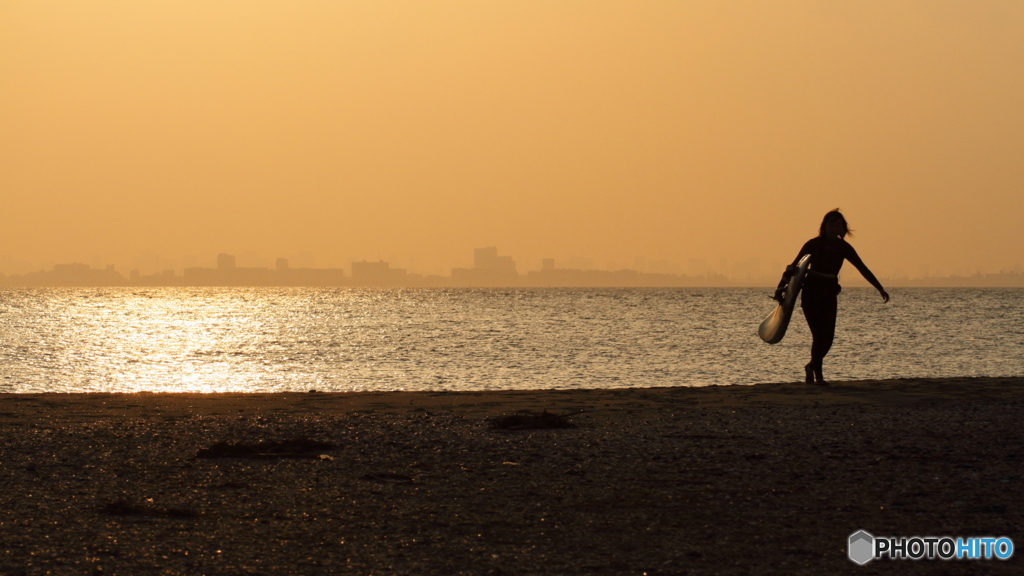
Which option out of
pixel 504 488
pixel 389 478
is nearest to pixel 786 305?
pixel 504 488

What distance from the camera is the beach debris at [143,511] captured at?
249 inches

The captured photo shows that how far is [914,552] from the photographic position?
538cm

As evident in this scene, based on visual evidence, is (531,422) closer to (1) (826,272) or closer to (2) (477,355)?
(1) (826,272)

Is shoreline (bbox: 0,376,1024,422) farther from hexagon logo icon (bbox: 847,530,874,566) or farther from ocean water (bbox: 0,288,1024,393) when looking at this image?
ocean water (bbox: 0,288,1024,393)

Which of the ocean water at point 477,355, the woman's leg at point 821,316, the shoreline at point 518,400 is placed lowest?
the ocean water at point 477,355

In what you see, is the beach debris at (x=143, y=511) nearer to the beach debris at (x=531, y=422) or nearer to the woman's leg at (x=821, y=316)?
the beach debris at (x=531, y=422)

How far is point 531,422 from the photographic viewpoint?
10398 millimetres

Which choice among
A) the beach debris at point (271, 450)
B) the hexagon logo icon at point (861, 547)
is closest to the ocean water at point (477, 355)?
the beach debris at point (271, 450)

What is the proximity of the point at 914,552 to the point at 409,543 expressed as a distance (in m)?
2.92

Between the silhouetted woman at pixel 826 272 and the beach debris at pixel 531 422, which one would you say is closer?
the beach debris at pixel 531 422

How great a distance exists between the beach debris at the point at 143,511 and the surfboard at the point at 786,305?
30.6ft

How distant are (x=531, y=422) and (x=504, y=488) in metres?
3.32

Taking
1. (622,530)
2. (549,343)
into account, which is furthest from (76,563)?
(549,343)

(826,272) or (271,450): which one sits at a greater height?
(826,272)
